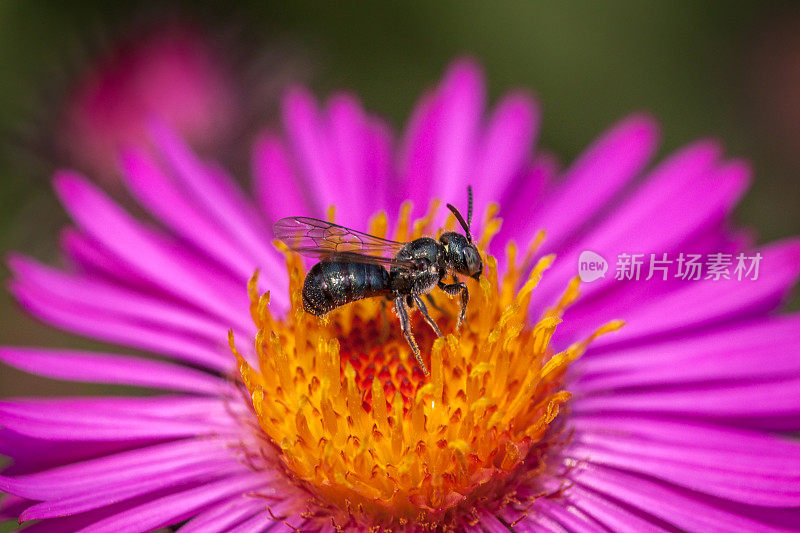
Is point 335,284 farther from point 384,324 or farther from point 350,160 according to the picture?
point 350,160

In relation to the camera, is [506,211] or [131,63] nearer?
[506,211]

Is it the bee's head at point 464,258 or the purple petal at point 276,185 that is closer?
the bee's head at point 464,258

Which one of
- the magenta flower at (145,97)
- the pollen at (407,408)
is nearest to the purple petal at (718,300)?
the pollen at (407,408)

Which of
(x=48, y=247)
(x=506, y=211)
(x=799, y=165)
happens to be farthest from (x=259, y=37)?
(x=799, y=165)

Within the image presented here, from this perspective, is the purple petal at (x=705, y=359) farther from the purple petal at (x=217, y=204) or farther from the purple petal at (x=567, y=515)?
the purple petal at (x=217, y=204)

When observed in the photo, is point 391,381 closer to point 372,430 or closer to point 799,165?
point 372,430

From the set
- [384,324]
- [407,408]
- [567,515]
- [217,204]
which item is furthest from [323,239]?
[567,515]

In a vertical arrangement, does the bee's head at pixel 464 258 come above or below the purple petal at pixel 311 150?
below
